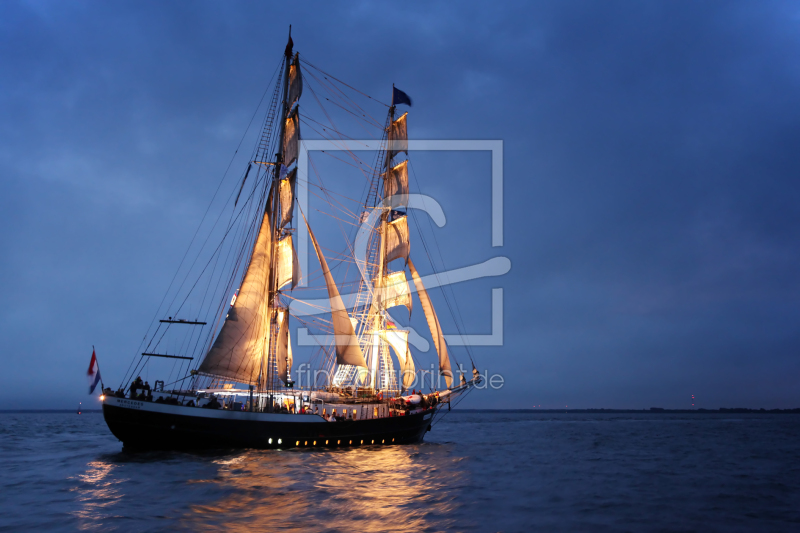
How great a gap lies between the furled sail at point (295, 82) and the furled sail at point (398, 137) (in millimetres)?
13872

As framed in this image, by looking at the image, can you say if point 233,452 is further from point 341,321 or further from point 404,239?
point 404,239

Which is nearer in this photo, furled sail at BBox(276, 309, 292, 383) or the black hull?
the black hull

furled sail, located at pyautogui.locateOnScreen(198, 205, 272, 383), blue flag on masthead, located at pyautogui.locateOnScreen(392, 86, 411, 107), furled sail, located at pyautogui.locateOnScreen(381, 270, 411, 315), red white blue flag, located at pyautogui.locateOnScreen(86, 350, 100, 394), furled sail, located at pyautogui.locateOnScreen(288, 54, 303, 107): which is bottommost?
red white blue flag, located at pyautogui.locateOnScreen(86, 350, 100, 394)

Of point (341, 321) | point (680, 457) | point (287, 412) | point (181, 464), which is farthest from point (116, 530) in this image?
point (680, 457)

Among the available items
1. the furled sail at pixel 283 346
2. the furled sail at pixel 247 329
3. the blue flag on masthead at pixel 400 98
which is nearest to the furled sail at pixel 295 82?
the furled sail at pixel 247 329

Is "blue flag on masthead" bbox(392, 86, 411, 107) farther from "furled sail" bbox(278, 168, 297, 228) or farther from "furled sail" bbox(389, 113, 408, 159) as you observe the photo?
"furled sail" bbox(278, 168, 297, 228)

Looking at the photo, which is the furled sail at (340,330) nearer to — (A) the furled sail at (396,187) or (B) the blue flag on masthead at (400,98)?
(A) the furled sail at (396,187)

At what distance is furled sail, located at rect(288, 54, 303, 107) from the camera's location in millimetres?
44875

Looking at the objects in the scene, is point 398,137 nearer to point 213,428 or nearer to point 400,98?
point 400,98

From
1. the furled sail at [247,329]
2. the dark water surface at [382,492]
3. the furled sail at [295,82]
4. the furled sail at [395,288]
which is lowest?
the dark water surface at [382,492]

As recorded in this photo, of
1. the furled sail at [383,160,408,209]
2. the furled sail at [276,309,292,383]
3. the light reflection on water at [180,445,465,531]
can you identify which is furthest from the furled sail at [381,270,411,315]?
the light reflection on water at [180,445,465,531]

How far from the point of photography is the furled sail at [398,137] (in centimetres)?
5678

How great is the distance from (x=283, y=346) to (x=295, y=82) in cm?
2210

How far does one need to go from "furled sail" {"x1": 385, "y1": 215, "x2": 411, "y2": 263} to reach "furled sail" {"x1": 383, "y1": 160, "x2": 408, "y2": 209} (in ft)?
6.43
